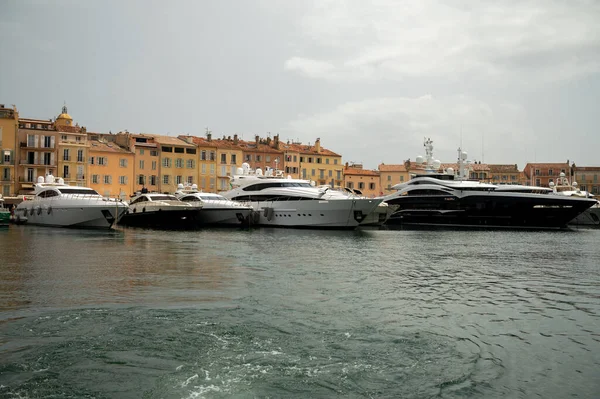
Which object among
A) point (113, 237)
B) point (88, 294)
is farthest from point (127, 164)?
point (88, 294)

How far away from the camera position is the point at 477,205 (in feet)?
174

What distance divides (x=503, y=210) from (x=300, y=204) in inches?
772

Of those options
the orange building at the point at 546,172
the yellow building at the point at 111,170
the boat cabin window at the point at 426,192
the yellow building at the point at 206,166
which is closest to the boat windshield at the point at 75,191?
the boat cabin window at the point at 426,192

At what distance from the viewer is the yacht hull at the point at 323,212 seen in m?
43.1

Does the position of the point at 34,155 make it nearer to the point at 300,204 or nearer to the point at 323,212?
the point at 300,204

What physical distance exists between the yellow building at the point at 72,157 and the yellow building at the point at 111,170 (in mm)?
1021

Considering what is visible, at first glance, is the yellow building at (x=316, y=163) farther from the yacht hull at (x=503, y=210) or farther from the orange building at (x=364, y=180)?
the yacht hull at (x=503, y=210)

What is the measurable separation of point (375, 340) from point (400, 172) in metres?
91.8

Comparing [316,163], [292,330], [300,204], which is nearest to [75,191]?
[300,204]

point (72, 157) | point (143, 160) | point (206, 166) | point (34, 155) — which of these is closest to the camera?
point (34, 155)

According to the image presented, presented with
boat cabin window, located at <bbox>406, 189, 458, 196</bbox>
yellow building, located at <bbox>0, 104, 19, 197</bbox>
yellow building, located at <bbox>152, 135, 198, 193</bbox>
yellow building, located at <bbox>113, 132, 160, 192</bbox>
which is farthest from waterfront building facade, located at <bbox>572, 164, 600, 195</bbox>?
yellow building, located at <bbox>0, 104, 19, 197</bbox>

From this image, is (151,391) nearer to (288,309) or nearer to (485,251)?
(288,309)

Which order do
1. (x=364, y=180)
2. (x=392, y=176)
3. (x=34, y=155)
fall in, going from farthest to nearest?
1. (x=392, y=176)
2. (x=364, y=180)
3. (x=34, y=155)

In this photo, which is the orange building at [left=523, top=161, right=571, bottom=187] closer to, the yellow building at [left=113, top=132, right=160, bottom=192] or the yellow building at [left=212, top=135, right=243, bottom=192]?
the yellow building at [left=212, top=135, right=243, bottom=192]
